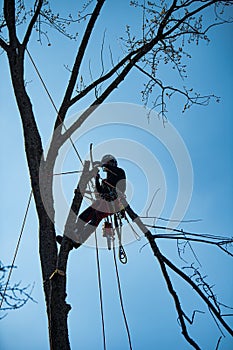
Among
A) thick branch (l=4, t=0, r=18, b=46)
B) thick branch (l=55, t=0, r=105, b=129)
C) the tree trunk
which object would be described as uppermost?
thick branch (l=4, t=0, r=18, b=46)

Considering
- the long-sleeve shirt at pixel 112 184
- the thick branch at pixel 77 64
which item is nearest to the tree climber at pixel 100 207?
the long-sleeve shirt at pixel 112 184

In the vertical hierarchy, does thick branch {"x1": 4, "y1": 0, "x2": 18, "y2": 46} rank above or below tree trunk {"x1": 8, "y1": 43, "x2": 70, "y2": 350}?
above

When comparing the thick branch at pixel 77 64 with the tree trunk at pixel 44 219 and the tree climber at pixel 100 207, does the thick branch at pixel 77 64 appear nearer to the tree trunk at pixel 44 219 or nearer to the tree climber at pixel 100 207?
the tree trunk at pixel 44 219

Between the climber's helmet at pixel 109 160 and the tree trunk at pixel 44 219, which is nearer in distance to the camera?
the tree trunk at pixel 44 219

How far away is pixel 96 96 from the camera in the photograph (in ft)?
15.6

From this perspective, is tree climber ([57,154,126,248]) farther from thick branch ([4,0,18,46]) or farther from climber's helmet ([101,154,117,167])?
thick branch ([4,0,18,46])

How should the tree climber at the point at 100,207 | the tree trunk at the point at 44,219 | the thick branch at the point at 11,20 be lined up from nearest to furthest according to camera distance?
the tree trunk at the point at 44,219, the tree climber at the point at 100,207, the thick branch at the point at 11,20

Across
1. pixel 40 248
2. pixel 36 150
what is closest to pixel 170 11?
pixel 36 150

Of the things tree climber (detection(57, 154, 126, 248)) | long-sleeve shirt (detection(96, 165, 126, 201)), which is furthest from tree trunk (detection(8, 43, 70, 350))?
long-sleeve shirt (detection(96, 165, 126, 201))

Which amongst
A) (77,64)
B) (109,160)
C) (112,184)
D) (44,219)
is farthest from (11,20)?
(44,219)

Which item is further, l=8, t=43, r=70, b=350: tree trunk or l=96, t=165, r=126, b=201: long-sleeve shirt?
l=96, t=165, r=126, b=201: long-sleeve shirt

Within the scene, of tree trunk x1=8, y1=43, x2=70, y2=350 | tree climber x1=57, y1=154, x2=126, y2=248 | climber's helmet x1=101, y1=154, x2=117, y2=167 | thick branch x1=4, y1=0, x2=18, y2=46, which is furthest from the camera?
thick branch x1=4, y1=0, x2=18, y2=46

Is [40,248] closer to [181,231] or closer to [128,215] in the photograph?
[128,215]

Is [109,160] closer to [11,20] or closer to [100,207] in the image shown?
[100,207]
